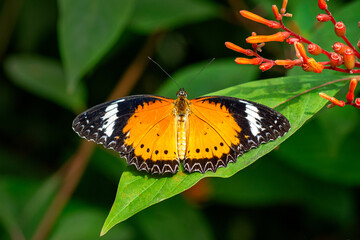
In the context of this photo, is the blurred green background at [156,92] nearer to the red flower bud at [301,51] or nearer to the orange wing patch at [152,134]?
the orange wing patch at [152,134]

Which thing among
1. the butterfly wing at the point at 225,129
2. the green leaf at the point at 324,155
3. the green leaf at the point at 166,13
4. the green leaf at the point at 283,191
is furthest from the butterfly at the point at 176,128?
the green leaf at the point at 283,191

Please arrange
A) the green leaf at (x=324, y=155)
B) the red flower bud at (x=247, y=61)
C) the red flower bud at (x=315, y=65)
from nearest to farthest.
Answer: the red flower bud at (x=315, y=65), the red flower bud at (x=247, y=61), the green leaf at (x=324, y=155)

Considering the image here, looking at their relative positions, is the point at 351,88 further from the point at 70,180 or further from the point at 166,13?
the point at 70,180

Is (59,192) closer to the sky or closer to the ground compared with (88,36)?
closer to the ground

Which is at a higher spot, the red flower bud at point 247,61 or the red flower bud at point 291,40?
the red flower bud at point 291,40

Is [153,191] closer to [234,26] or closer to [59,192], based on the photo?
[59,192]

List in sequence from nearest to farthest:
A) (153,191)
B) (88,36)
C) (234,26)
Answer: (153,191) < (88,36) < (234,26)

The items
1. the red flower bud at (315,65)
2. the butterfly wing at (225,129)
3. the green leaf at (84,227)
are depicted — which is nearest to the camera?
the red flower bud at (315,65)

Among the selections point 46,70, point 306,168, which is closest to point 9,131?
point 46,70
